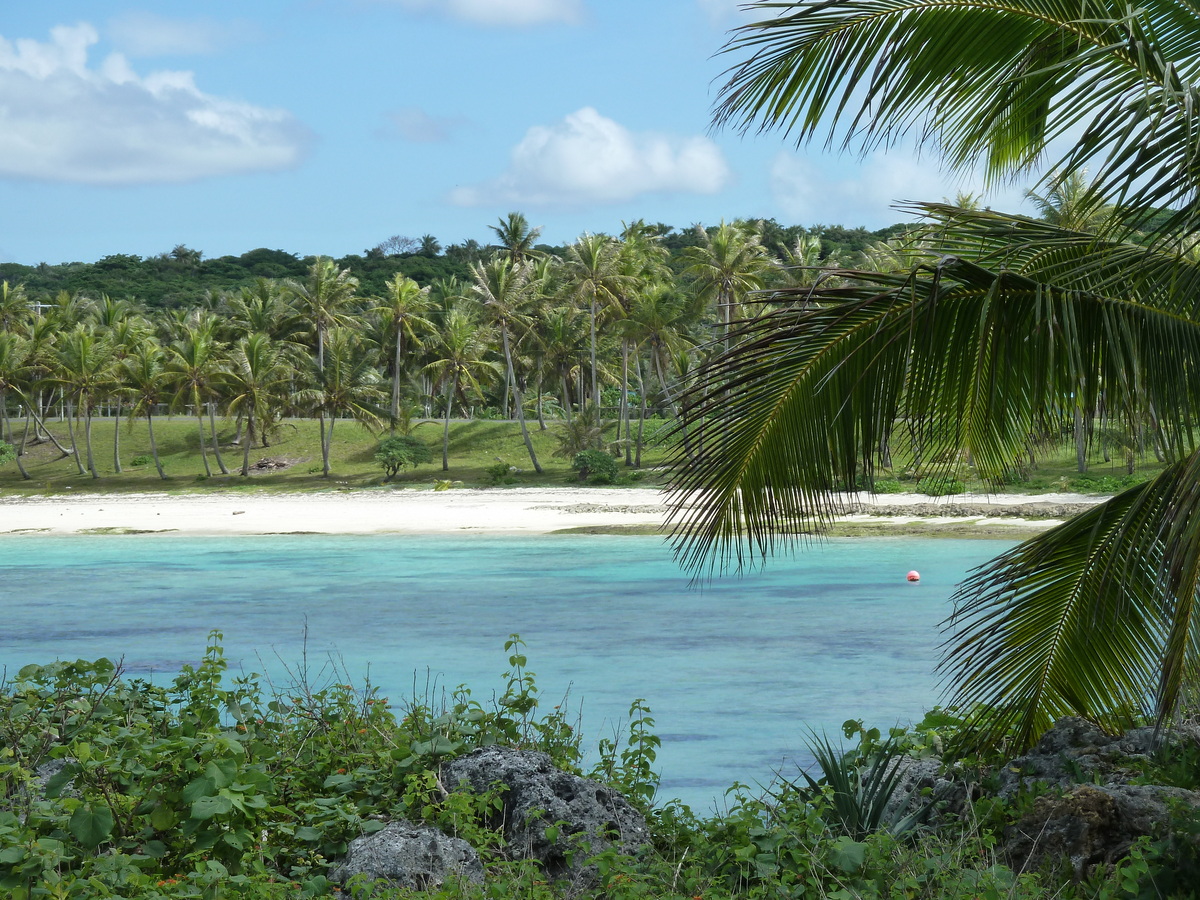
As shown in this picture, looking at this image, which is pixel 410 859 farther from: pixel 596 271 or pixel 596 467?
pixel 596 271

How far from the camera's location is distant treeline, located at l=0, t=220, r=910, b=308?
83188 millimetres

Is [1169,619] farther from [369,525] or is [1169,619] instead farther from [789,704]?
[369,525]

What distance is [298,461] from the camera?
48.3 meters

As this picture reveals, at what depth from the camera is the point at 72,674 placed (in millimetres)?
5840

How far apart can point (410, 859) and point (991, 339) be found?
284 centimetres

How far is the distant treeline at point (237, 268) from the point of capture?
83.2 m

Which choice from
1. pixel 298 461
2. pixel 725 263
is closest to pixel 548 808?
pixel 725 263

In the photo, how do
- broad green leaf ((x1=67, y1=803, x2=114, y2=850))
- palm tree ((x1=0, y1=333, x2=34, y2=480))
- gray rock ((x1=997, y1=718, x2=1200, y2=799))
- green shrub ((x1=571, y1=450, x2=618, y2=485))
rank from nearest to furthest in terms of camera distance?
broad green leaf ((x1=67, y1=803, x2=114, y2=850)) → gray rock ((x1=997, y1=718, x2=1200, y2=799)) → green shrub ((x1=571, y1=450, x2=618, y2=485)) → palm tree ((x1=0, y1=333, x2=34, y2=480))

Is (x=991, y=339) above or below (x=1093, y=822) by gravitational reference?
above

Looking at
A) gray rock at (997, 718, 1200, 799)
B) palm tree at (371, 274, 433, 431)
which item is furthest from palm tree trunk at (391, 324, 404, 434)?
gray rock at (997, 718, 1200, 799)

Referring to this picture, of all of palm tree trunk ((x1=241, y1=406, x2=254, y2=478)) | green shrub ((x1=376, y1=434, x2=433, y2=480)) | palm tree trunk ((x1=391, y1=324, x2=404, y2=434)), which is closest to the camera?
green shrub ((x1=376, y1=434, x2=433, y2=480))

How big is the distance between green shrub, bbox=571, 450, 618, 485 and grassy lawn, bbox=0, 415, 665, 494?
500mm

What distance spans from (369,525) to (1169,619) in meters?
26.6

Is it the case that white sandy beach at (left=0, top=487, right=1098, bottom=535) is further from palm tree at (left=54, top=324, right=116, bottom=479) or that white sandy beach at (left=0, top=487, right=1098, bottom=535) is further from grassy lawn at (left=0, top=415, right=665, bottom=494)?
palm tree at (left=54, top=324, right=116, bottom=479)
